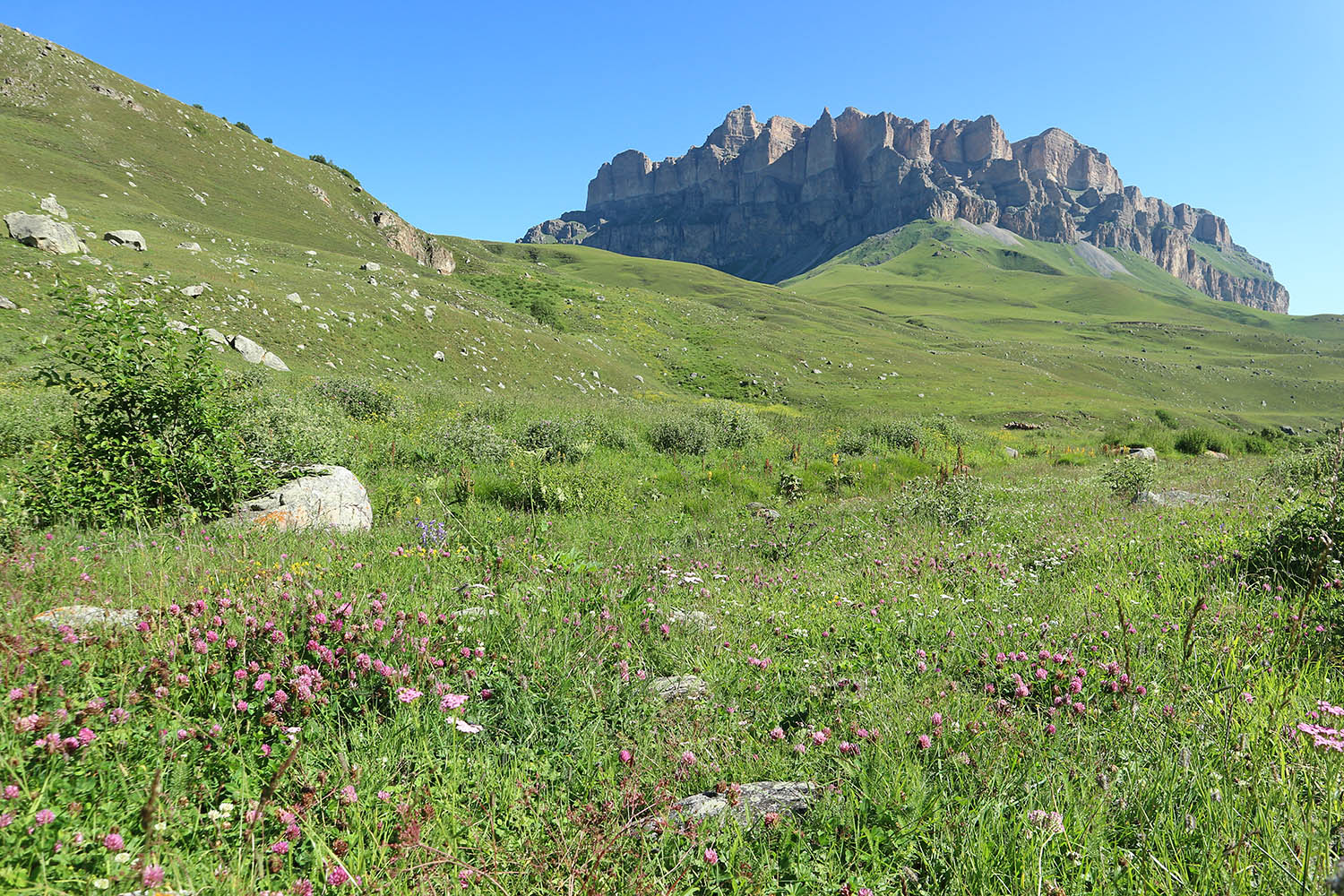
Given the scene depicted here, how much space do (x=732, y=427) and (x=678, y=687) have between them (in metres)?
16.6

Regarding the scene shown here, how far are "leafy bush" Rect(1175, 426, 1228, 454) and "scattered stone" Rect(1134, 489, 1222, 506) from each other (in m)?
21.7

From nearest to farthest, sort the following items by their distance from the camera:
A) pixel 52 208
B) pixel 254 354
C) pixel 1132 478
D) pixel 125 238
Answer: pixel 1132 478
pixel 254 354
pixel 125 238
pixel 52 208

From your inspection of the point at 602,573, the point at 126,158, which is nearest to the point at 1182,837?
the point at 602,573

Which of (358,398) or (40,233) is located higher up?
(40,233)

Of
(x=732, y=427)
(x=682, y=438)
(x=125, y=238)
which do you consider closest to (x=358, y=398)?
(x=682, y=438)

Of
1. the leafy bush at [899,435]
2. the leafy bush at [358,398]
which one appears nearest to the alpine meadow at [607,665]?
the leafy bush at [358,398]

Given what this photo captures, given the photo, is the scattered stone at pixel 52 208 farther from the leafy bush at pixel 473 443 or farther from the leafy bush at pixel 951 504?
the leafy bush at pixel 951 504

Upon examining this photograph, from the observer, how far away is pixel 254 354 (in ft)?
73.0

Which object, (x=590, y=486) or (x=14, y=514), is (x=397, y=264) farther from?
(x=14, y=514)

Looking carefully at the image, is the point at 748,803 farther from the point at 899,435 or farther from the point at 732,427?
the point at 899,435

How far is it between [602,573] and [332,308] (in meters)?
29.2

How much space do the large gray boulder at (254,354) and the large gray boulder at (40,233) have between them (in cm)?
983

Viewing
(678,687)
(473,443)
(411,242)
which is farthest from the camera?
(411,242)

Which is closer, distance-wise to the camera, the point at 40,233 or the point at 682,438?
the point at 682,438
